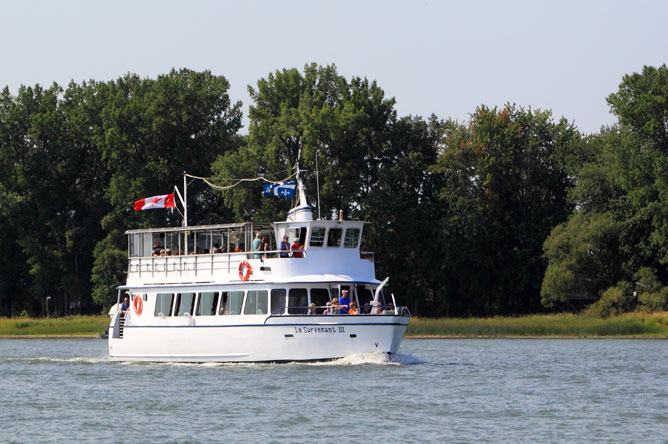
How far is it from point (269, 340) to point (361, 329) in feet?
11.1

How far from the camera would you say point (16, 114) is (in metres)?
96.2

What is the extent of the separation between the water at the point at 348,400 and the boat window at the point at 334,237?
4.72 metres

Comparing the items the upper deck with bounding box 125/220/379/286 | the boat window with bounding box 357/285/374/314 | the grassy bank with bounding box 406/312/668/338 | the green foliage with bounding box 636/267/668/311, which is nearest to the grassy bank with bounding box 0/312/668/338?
the grassy bank with bounding box 406/312/668/338

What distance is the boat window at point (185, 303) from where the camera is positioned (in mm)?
43875

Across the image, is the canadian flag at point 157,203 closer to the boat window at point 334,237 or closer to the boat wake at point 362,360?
the boat window at point 334,237

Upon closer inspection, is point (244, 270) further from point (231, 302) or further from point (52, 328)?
point (52, 328)

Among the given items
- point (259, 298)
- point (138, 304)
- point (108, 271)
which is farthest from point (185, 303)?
point (108, 271)

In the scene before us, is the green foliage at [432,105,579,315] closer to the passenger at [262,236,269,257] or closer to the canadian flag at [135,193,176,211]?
the canadian flag at [135,193,176,211]

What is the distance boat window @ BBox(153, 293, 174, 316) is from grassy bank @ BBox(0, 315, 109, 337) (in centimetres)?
3308

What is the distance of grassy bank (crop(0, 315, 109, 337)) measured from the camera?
77938 millimetres

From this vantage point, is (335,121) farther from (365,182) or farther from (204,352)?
(204,352)

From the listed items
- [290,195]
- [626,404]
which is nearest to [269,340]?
[290,195]

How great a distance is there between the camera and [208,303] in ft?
142

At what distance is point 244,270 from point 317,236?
2.92m
